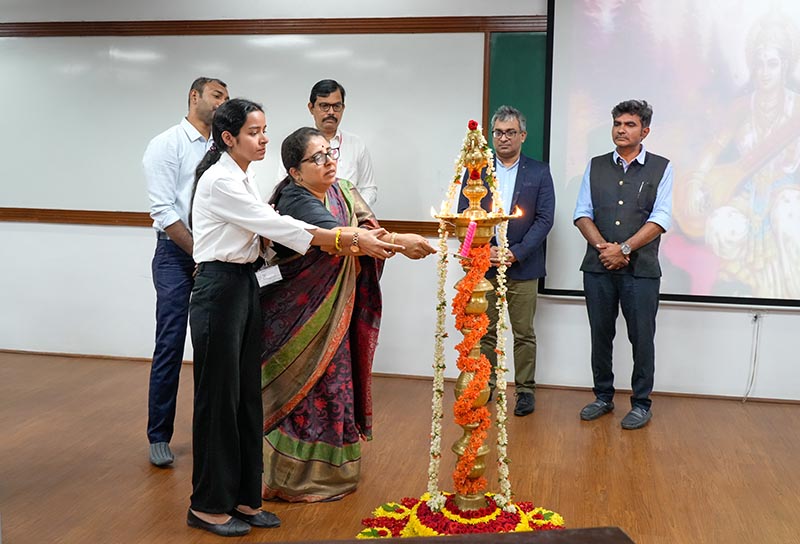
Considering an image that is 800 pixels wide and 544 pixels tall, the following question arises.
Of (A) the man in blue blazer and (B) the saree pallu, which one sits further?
(A) the man in blue blazer

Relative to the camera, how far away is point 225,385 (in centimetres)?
Result: 327

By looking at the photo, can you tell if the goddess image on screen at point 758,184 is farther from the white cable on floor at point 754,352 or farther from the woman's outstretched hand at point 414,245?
the woman's outstretched hand at point 414,245

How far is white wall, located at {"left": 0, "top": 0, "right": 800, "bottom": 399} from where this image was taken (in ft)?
17.6

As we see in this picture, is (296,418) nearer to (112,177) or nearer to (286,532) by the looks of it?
(286,532)

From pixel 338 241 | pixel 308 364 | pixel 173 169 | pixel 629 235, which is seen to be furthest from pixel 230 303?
pixel 629 235

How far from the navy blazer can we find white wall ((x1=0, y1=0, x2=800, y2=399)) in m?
0.54

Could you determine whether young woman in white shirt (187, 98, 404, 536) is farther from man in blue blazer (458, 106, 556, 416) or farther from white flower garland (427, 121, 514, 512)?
man in blue blazer (458, 106, 556, 416)

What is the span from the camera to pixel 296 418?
12.2 ft

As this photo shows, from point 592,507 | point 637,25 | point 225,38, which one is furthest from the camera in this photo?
point 225,38

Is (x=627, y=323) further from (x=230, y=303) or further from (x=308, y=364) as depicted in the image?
(x=230, y=303)

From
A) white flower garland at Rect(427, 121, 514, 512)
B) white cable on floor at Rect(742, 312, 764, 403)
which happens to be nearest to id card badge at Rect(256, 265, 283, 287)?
white flower garland at Rect(427, 121, 514, 512)

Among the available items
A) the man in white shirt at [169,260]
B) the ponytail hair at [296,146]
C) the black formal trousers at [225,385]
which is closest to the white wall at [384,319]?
the man in white shirt at [169,260]

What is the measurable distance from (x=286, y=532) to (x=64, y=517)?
90cm

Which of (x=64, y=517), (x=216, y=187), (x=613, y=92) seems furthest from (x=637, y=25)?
(x=64, y=517)
